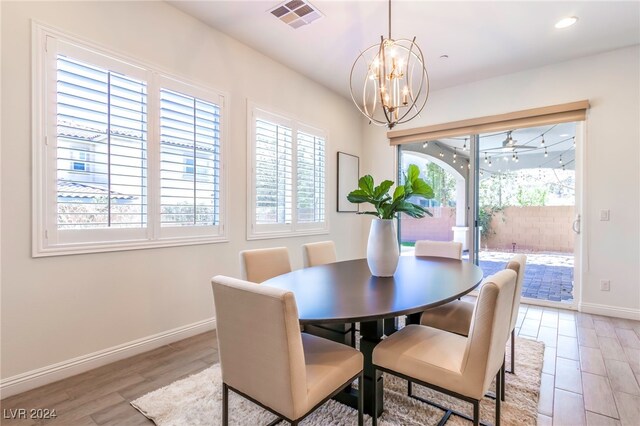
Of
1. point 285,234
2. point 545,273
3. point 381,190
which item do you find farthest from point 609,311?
point 285,234

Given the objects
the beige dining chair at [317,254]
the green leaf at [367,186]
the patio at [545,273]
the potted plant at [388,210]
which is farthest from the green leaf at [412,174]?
the patio at [545,273]

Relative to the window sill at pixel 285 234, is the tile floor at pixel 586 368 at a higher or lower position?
lower

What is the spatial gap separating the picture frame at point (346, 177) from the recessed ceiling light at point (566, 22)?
2.82m

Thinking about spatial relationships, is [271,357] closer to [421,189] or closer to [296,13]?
[421,189]

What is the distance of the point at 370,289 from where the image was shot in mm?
1769

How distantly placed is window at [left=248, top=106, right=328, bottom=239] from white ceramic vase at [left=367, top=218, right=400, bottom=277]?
5.68ft

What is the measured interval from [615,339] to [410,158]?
3276 mm

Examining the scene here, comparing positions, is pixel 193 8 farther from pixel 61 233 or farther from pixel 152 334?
pixel 152 334

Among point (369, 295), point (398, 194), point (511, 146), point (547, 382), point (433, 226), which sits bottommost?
point (547, 382)

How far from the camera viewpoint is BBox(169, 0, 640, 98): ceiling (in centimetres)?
268

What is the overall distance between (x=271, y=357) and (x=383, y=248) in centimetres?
110

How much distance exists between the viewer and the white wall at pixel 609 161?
335cm

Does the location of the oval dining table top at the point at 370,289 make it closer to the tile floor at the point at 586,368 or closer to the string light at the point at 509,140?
the tile floor at the point at 586,368

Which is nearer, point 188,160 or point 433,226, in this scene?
point 188,160
